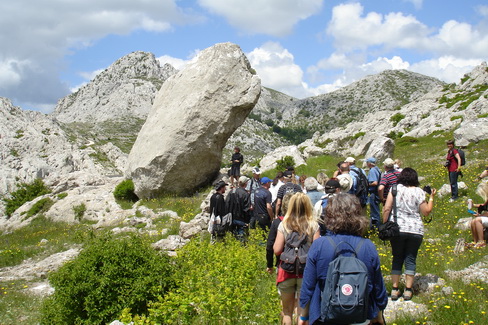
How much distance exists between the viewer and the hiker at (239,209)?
11.3 metres

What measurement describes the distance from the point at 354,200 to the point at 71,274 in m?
6.11

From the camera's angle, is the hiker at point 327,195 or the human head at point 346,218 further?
the hiker at point 327,195

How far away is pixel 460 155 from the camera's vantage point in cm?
1382

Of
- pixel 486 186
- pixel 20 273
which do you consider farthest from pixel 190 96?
pixel 486 186

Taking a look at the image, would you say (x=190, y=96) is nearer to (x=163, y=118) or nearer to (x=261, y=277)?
(x=163, y=118)

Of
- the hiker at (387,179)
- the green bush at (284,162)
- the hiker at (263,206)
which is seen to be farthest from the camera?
the green bush at (284,162)

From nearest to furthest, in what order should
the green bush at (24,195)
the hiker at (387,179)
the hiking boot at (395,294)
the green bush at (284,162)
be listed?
the hiking boot at (395,294)
the hiker at (387,179)
the green bush at (284,162)
the green bush at (24,195)

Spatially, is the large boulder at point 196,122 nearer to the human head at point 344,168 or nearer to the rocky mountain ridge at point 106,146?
the rocky mountain ridge at point 106,146

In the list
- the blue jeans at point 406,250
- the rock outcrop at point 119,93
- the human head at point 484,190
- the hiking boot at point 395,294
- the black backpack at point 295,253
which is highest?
the rock outcrop at point 119,93

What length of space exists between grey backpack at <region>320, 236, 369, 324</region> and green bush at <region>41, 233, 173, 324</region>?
454 centimetres

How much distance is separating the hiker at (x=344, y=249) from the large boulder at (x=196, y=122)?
52.9 feet

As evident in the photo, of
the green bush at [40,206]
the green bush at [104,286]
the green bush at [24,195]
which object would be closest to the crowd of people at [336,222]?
the green bush at [104,286]

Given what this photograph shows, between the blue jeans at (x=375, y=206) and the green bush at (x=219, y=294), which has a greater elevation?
the blue jeans at (x=375, y=206)

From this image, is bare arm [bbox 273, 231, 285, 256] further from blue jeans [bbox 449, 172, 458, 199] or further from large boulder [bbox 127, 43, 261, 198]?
large boulder [bbox 127, 43, 261, 198]
